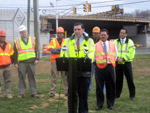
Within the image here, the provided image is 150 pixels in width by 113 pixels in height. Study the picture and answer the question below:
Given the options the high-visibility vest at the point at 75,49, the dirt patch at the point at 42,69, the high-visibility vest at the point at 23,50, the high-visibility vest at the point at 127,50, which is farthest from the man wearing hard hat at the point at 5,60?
the dirt patch at the point at 42,69

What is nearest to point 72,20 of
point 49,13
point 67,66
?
point 49,13

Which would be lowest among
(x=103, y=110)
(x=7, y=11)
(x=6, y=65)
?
(x=103, y=110)

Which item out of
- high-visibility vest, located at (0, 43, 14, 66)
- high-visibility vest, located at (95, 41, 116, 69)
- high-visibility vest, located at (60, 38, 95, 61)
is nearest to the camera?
high-visibility vest, located at (60, 38, 95, 61)

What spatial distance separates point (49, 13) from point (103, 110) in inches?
1861

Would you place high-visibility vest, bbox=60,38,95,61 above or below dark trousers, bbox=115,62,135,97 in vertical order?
above

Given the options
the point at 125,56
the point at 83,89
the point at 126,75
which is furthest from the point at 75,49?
the point at 126,75

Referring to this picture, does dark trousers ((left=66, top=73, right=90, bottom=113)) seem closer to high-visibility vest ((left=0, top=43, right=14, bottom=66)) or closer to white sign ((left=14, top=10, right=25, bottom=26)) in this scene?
high-visibility vest ((left=0, top=43, right=14, bottom=66))

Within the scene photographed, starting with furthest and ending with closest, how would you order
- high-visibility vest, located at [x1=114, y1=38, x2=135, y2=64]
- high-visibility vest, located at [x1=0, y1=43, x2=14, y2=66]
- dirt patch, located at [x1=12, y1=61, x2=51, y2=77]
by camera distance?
dirt patch, located at [x1=12, y1=61, x2=51, y2=77], high-visibility vest, located at [x1=0, y1=43, x2=14, y2=66], high-visibility vest, located at [x1=114, y1=38, x2=135, y2=64]

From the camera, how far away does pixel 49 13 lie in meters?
52.0

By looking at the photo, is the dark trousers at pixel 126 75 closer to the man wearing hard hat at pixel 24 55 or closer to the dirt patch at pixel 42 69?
the man wearing hard hat at pixel 24 55

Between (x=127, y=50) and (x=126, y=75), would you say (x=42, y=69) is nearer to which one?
(x=126, y=75)

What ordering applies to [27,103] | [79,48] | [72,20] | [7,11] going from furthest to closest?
1. [72,20]
2. [7,11]
3. [27,103]
4. [79,48]


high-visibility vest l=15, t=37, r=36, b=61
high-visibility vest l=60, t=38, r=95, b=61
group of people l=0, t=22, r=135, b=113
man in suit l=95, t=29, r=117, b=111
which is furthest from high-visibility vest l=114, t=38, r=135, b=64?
high-visibility vest l=15, t=37, r=36, b=61

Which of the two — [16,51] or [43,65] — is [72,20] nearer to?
[43,65]
